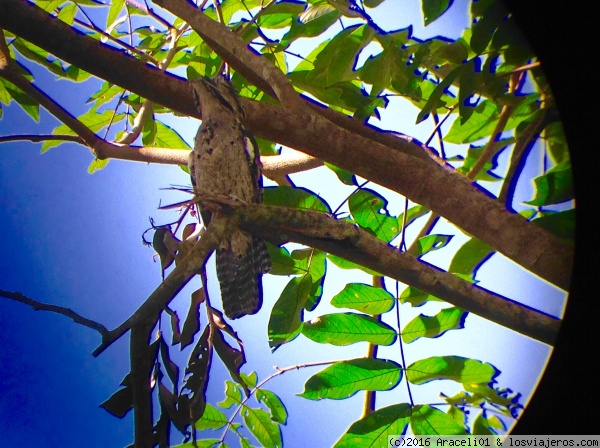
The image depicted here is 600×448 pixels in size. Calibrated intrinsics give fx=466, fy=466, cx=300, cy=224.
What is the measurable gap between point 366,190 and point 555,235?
37 cm

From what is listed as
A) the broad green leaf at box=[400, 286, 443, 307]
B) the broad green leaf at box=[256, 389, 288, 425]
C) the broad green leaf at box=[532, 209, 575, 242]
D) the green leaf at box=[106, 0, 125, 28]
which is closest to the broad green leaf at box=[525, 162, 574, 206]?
the broad green leaf at box=[532, 209, 575, 242]

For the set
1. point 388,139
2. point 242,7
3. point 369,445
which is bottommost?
point 369,445

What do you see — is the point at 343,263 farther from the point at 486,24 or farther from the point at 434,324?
the point at 486,24

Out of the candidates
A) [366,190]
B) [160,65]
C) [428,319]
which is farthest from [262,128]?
[428,319]

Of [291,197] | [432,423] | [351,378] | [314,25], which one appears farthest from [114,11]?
[432,423]

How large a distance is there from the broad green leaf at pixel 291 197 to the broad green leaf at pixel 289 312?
0.48ft

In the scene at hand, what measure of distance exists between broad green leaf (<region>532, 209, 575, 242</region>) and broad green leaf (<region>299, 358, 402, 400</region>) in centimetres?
36

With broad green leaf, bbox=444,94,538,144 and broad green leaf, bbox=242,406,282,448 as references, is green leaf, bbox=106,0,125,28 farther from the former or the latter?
broad green leaf, bbox=242,406,282,448

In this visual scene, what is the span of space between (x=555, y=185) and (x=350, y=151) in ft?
1.19

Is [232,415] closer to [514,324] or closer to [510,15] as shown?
[514,324]

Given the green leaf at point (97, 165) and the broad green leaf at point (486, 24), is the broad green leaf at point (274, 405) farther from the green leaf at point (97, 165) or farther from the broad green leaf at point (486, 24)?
the broad green leaf at point (486, 24)

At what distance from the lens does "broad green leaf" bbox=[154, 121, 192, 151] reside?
50.0 inches

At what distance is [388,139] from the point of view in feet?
3.42

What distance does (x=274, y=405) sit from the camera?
0.93 m
